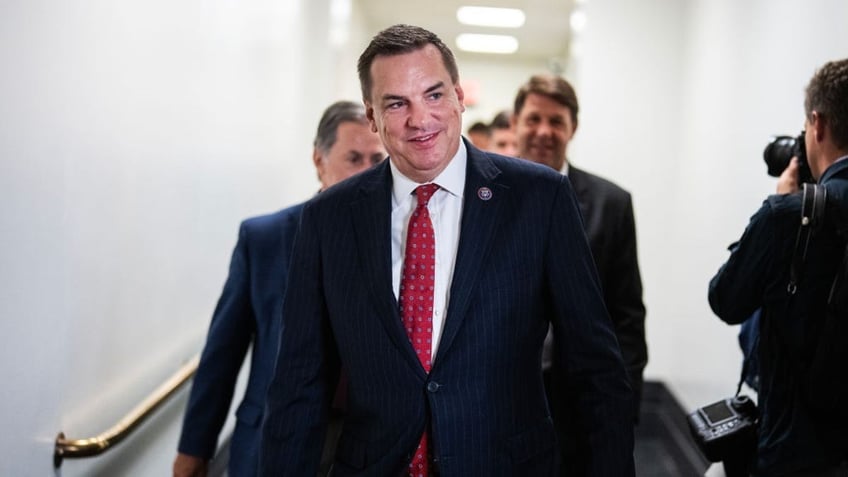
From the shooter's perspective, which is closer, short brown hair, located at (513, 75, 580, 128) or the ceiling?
short brown hair, located at (513, 75, 580, 128)

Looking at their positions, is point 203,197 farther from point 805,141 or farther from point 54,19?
point 805,141

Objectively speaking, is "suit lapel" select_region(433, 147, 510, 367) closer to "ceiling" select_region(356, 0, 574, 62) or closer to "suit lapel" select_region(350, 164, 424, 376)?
"suit lapel" select_region(350, 164, 424, 376)

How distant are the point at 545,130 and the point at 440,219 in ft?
4.40

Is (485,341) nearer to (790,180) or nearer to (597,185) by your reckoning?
(790,180)

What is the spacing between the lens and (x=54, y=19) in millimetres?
1871

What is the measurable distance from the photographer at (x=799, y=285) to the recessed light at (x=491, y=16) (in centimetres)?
345

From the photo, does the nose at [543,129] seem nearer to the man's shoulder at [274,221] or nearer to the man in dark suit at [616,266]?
the man in dark suit at [616,266]

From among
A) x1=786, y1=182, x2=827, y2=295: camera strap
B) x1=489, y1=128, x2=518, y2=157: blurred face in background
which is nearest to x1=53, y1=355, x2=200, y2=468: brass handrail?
x1=786, y1=182, x2=827, y2=295: camera strap

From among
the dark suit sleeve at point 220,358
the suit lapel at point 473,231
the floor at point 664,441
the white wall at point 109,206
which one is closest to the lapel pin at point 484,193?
the suit lapel at point 473,231

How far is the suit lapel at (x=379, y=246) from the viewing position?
150cm

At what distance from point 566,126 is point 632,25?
99.7 inches

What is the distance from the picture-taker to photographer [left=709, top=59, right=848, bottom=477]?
1.59 meters

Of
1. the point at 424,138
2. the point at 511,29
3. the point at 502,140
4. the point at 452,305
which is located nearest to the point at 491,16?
the point at 511,29

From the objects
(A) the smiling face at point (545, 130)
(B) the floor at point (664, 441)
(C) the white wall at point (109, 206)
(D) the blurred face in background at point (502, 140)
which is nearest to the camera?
(C) the white wall at point (109, 206)
